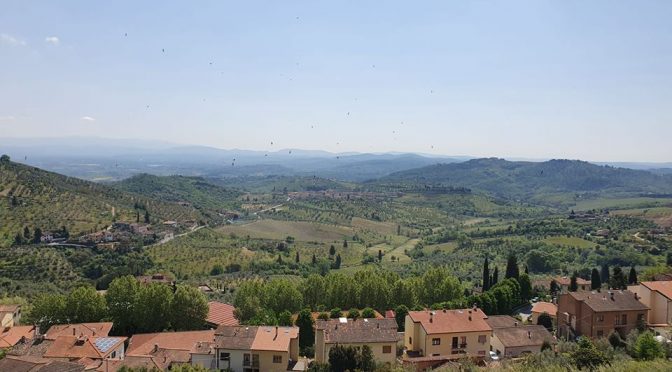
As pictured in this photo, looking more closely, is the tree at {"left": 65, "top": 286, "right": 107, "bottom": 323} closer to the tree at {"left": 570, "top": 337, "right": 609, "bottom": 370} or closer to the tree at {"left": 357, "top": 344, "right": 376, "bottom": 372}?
the tree at {"left": 357, "top": 344, "right": 376, "bottom": 372}

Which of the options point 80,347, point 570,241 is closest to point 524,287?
point 80,347

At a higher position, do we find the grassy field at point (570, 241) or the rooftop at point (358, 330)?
the rooftop at point (358, 330)

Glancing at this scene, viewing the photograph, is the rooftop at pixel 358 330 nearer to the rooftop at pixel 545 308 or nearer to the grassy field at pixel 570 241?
the rooftop at pixel 545 308

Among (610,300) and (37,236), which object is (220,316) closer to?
(610,300)

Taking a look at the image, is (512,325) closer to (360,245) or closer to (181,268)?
(181,268)

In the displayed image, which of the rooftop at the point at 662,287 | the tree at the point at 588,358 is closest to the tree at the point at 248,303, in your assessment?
the tree at the point at 588,358

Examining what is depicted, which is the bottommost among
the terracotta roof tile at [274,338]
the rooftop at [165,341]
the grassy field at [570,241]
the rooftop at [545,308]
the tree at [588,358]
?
the grassy field at [570,241]

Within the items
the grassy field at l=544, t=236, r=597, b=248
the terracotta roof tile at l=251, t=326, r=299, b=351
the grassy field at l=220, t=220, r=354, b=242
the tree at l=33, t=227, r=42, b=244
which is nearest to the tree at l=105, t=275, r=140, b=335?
the terracotta roof tile at l=251, t=326, r=299, b=351
